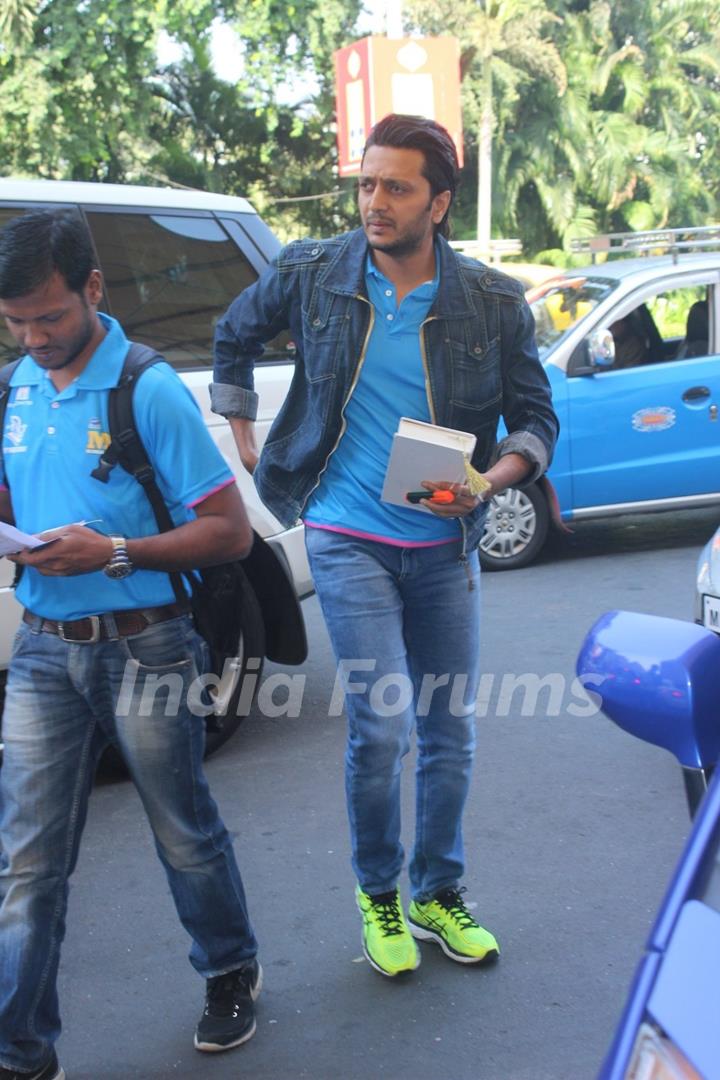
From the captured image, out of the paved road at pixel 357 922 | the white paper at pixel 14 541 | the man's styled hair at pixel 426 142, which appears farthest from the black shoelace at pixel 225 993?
the man's styled hair at pixel 426 142

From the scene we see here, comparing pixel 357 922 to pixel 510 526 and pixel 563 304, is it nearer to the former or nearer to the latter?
pixel 510 526

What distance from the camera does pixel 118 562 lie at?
2.73m

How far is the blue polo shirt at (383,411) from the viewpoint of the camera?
3232mm

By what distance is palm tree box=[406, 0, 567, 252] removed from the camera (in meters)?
31.0

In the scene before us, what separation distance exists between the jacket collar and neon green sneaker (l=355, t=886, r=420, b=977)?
142 centimetres

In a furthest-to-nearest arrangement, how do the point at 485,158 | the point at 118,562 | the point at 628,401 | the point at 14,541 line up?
the point at 485,158 < the point at 628,401 < the point at 118,562 < the point at 14,541

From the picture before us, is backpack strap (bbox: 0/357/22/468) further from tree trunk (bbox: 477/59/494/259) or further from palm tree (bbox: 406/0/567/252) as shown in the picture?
palm tree (bbox: 406/0/567/252)

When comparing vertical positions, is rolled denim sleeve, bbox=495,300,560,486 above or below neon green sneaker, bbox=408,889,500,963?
above

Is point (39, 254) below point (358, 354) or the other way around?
the other way around

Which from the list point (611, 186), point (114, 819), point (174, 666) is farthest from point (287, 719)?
point (611, 186)

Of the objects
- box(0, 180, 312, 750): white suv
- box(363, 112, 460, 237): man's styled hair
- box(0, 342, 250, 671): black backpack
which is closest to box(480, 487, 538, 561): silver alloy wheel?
box(0, 180, 312, 750): white suv

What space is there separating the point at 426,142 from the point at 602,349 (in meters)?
4.83

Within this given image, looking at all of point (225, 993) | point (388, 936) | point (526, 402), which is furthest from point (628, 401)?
point (225, 993)

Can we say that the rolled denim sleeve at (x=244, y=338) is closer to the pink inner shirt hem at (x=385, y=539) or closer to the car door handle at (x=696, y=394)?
the pink inner shirt hem at (x=385, y=539)
